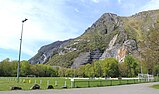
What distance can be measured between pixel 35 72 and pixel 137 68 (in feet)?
215

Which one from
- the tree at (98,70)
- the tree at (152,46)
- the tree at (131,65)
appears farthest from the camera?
the tree at (98,70)

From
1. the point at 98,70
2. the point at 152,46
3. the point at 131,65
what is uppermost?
the point at 152,46

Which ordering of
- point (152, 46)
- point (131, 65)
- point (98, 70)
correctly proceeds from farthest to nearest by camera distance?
point (98, 70) < point (131, 65) < point (152, 46)

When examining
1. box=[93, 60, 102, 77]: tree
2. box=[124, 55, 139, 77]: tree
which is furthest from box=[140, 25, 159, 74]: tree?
box=[93, 60, 102, 77]: tree

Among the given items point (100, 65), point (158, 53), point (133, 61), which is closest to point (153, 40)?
point (158, 53)

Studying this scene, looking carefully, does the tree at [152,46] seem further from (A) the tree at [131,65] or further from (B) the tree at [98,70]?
(B) the tree at [98,70]

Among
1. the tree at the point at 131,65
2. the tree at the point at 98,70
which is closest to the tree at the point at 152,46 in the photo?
the tree at the point at 131,65

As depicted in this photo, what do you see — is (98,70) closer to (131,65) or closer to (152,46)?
(131,65)

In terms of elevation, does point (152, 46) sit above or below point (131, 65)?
above

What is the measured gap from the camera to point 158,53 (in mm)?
38781

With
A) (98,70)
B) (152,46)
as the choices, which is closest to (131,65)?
(98,70)

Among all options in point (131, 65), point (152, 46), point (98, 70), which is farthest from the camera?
→ point (98, 70)

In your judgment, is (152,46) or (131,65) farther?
(131,65)

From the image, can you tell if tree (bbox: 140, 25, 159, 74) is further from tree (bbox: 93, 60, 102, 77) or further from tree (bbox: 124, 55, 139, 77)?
tree (bbox: 93, 60, 102, 77)
